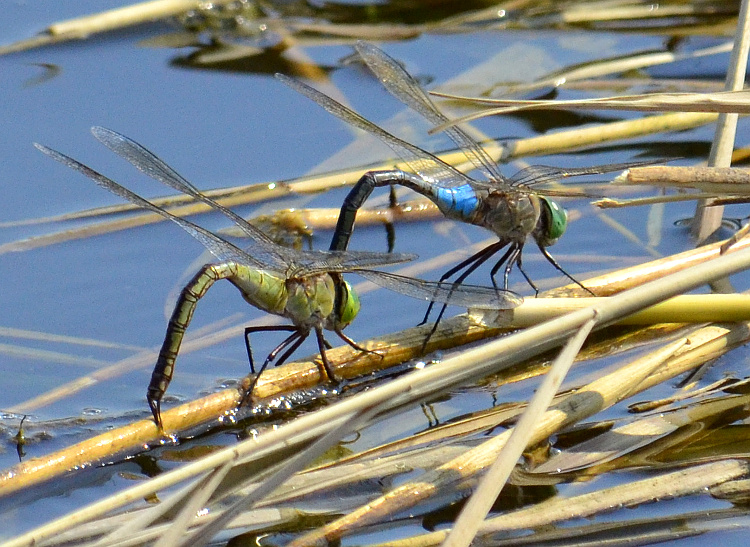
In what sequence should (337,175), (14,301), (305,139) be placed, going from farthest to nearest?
(305,139)
(337,175)
(14,301)

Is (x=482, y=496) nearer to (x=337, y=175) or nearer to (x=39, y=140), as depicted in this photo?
(x=337, y=175)

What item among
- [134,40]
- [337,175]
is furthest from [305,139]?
[134,40]

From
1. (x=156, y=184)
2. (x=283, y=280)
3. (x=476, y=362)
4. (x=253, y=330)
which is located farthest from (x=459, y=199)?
(x=476, y=362)

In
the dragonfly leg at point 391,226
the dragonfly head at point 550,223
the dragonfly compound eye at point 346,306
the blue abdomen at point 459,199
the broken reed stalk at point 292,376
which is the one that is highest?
the dragonfly leg at point 391,226

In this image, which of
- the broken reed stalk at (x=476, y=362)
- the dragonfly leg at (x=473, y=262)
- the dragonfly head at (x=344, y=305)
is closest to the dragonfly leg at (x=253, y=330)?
the dragonfly head at (x=344, y=305)

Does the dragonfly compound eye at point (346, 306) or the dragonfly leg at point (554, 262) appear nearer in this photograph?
the dragonfly compound eye at point (346, 306)

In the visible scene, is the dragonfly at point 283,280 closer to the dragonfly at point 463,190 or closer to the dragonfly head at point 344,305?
the dragonfly head at point 344,305

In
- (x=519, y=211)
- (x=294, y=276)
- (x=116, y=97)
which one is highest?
(x=116, y=97)
